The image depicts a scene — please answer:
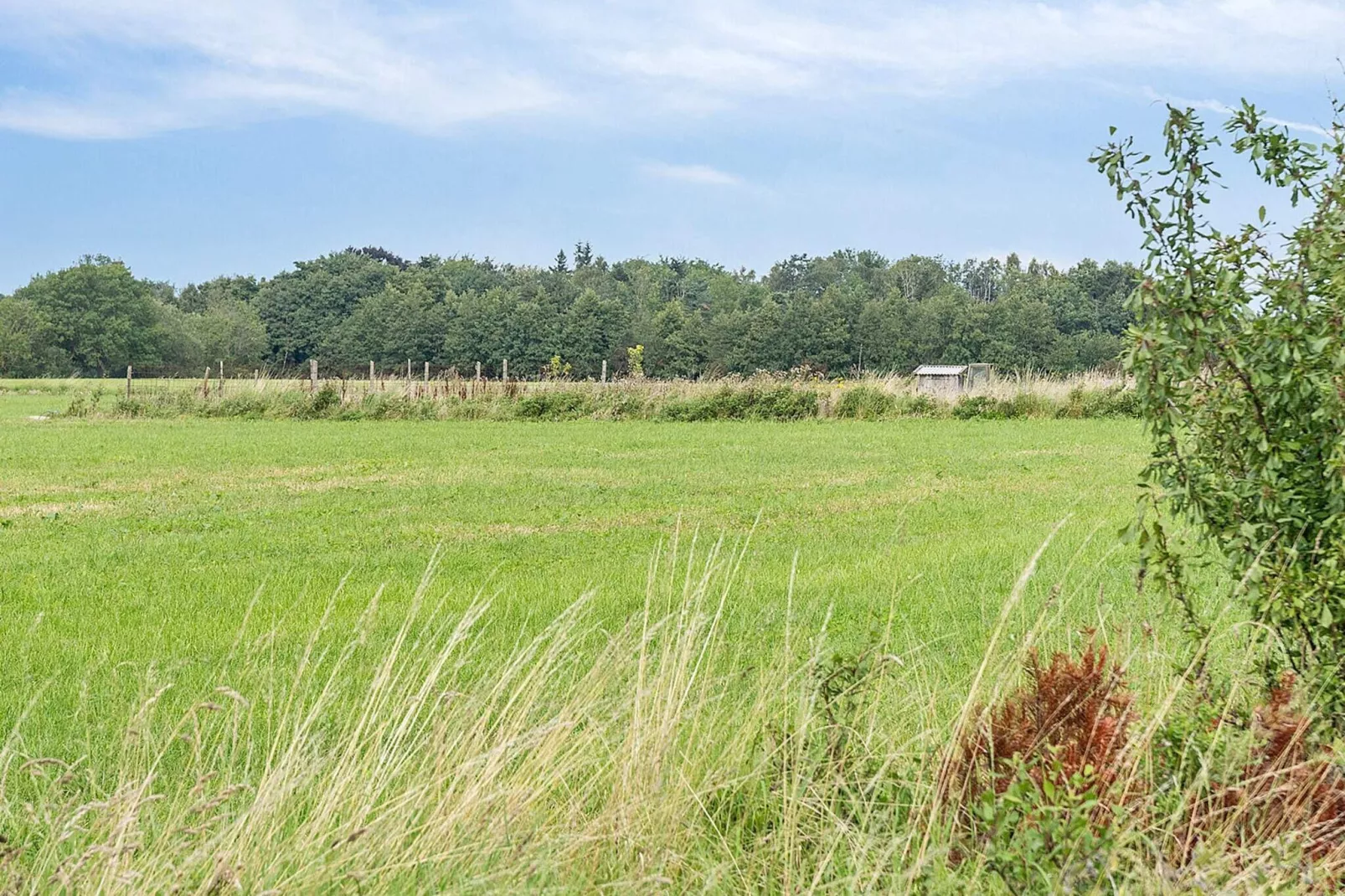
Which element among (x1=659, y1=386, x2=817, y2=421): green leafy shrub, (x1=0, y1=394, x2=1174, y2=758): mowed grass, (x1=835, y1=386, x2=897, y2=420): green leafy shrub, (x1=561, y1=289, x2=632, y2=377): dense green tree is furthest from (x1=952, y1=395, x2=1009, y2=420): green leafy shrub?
(x1=561, y1=289, x2=632, y2=377): dense green tree

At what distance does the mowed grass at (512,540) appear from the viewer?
576 centimetres

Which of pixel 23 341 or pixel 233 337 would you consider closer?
pixel 23 341

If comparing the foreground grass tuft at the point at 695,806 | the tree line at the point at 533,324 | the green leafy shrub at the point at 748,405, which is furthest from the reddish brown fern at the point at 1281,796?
the tree line at the point at 533,324

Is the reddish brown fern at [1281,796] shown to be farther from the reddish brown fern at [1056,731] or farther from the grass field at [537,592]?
the grass field at [537,592]

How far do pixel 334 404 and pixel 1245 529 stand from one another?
92.8 ft

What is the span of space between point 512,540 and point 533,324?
249 ft

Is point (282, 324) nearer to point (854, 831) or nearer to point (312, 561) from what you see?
point (312, 561)

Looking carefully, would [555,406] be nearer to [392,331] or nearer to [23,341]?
[392,331]

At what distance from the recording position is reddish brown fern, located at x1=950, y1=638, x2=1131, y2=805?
10.3ft

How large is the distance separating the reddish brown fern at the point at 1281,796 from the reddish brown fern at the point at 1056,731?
0.91 ft

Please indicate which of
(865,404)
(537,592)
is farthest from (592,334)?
(537,592)

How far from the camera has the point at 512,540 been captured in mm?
9750

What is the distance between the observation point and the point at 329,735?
4.52 metres

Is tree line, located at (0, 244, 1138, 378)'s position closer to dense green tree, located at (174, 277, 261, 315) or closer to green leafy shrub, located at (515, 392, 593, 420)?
dense green tree, located at (174, 277, 261, 315)
